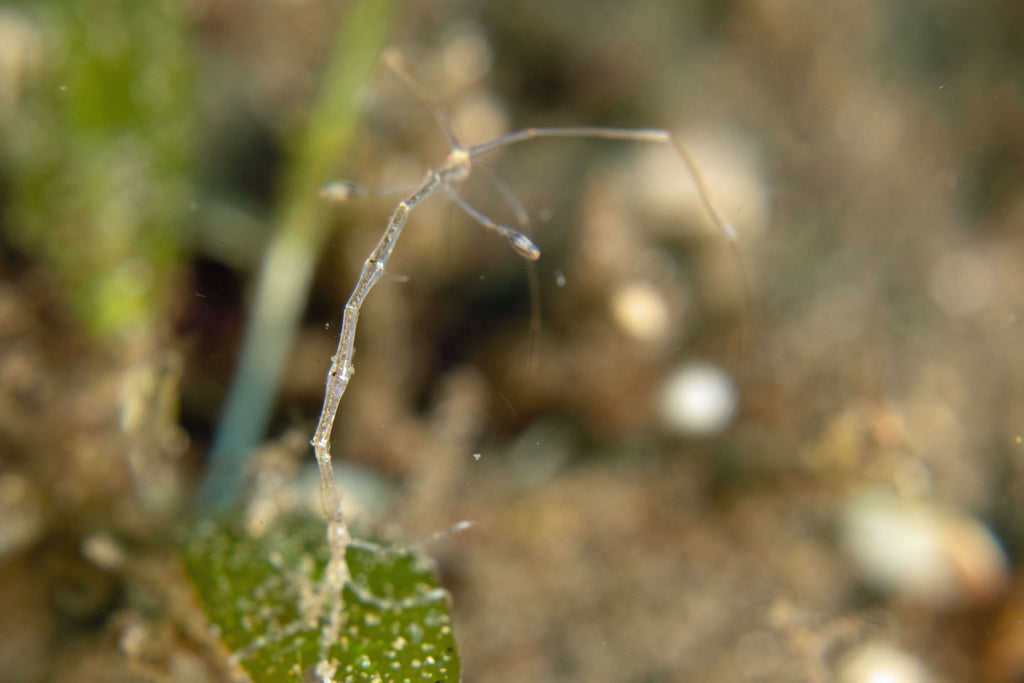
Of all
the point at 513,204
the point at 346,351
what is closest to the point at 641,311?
the point at 513,204

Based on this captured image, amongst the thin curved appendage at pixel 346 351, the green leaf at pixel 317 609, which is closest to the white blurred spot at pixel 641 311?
the thin curved appendage at pixel 346 351

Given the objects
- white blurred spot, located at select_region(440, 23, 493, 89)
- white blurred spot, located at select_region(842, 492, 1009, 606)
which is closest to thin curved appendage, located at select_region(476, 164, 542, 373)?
white blurred spot, located at select_region(440, 23, 493, 89)

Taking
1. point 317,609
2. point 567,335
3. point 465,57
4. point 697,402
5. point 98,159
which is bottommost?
point 317,609

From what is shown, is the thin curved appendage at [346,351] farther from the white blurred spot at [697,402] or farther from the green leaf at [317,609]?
the white blurred spot at [697,402]

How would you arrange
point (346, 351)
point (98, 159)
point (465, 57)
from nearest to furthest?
point (346, 351)
point (98, 159)
point (465, 57)

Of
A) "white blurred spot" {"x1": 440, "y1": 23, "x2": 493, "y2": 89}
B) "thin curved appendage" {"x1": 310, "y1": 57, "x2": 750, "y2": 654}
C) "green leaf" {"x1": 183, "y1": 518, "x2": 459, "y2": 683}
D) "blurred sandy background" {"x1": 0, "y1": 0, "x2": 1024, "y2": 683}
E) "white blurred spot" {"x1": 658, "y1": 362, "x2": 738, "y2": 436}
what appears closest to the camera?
"thin curved appendage" {"x1": 310, "y1": 57, "x2": 750, "y2": 654}

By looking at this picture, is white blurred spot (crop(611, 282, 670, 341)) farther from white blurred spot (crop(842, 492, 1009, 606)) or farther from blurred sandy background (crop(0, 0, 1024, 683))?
white blurred spot (crop(842, 492, 1009, 606))

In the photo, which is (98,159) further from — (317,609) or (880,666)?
(880,666)
